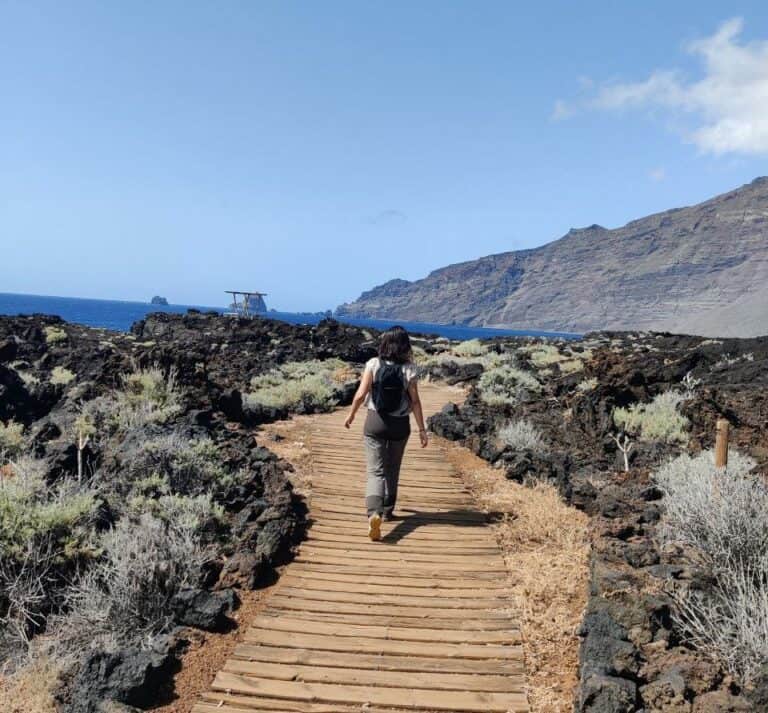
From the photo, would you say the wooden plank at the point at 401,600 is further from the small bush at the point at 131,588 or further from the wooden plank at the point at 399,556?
the small bush at the point at 131,588

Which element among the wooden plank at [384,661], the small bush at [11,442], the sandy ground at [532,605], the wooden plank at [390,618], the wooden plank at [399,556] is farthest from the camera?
the small bush at [11,442]

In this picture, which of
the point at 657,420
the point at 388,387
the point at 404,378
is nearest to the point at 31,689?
the point at 388,387

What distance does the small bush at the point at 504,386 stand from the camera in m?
13.2

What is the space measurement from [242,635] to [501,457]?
16.9 feet

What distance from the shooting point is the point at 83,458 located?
7215 millimetres

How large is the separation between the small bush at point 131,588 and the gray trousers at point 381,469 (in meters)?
1.60

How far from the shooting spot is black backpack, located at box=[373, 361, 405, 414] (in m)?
5.70

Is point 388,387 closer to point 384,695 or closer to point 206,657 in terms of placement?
point 206,657

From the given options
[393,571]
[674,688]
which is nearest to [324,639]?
[393,571]

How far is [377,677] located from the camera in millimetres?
3627

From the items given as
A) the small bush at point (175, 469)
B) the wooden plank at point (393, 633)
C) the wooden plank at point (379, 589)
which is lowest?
the wooden plank at point (393, 633)

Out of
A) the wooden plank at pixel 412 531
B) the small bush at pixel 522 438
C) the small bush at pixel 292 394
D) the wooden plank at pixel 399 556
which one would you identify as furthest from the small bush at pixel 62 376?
the wooden plank at pixel 399 556

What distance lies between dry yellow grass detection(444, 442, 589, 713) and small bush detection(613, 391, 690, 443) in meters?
3.13

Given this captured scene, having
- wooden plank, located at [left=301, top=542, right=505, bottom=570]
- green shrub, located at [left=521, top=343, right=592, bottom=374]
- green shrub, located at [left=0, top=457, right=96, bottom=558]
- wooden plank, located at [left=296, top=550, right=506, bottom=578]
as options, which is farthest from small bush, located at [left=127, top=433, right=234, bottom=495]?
green shrub, located at [left=521, top=343, right=592, bottom=374]
